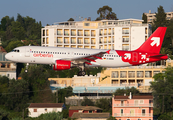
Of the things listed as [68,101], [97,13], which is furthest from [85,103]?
[97,13]

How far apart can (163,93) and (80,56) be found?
180ft

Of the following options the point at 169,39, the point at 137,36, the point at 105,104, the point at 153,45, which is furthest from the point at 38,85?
the point at 169,39

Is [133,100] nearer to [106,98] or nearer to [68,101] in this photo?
[106,98]

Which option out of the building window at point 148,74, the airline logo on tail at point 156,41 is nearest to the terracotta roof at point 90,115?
the building window at point 148,74

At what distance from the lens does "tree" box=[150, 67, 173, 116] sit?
353 ft

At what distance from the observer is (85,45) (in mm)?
145750

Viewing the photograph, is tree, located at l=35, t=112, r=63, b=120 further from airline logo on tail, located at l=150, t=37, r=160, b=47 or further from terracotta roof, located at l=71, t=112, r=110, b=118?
airline logo on tail, located at l=150, t=37, r=160, b=47

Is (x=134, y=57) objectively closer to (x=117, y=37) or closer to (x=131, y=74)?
(x=131, y=74)

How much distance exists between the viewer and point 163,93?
364 feet

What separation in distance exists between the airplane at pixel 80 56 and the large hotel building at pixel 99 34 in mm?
70073

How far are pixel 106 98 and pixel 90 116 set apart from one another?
19.2 meters

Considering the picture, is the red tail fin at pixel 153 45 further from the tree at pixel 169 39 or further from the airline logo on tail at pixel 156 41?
the tree at pixel 169 39

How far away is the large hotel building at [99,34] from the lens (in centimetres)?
13650

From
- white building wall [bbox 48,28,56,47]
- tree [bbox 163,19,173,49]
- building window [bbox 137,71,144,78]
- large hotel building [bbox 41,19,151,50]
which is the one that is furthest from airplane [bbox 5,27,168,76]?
tree [bbox 163,19,173,49]
